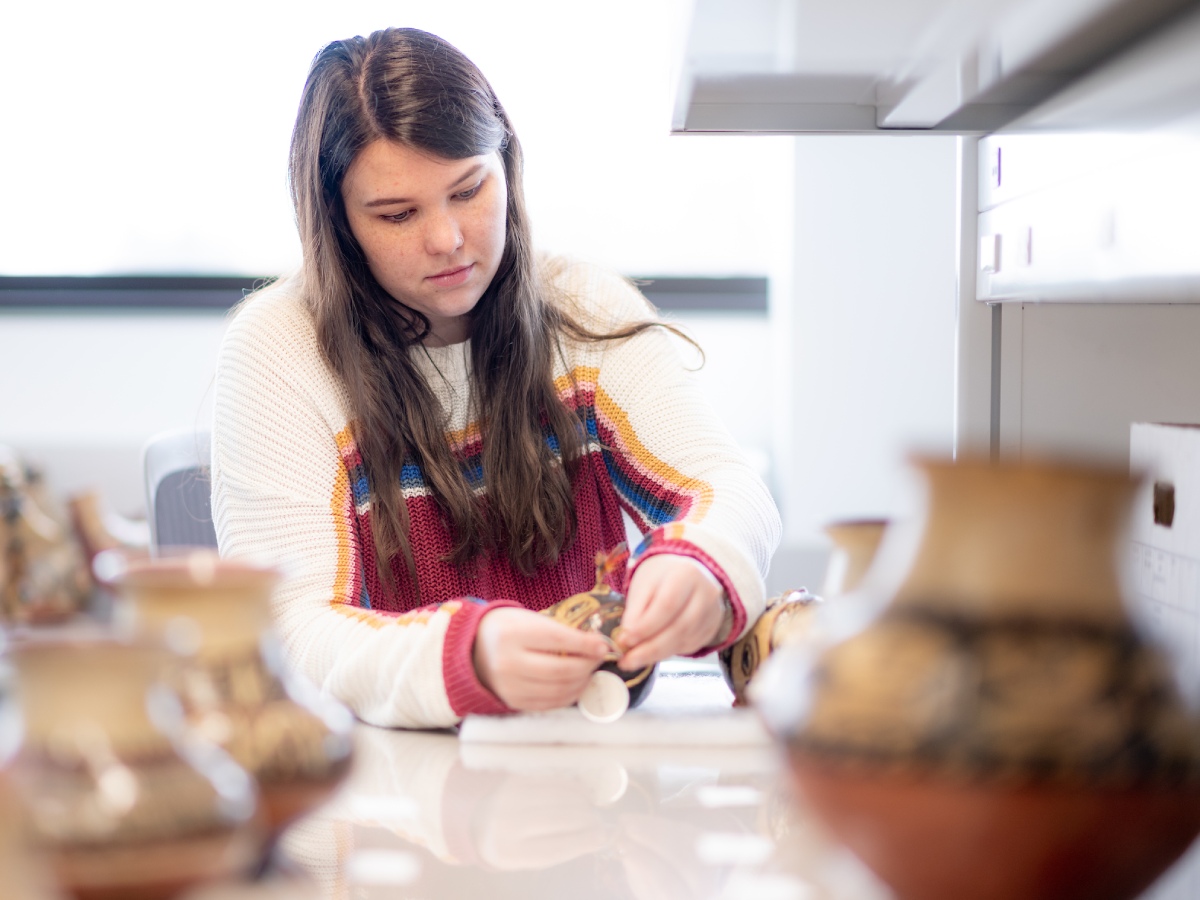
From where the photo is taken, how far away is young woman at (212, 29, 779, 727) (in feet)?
3.92

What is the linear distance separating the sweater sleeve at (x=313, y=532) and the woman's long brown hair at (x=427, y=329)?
4cm

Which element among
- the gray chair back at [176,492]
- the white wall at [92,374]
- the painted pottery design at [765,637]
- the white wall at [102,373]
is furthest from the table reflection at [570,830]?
the white wall at [92,374]

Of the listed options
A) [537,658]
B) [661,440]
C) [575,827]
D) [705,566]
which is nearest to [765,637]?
[705,566]

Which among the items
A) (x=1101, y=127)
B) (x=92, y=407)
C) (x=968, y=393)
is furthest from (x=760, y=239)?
(x=1101, y=127)

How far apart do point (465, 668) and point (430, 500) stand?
483 millimetres

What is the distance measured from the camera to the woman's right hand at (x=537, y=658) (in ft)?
2.93

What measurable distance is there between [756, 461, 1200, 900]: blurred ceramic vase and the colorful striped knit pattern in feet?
1.76

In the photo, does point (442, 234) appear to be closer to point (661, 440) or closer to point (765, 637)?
point (661, 440)

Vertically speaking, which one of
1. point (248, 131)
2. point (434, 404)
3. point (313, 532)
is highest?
point (248, 131)

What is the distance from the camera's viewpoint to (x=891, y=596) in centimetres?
45

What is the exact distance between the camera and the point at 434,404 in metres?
1.40

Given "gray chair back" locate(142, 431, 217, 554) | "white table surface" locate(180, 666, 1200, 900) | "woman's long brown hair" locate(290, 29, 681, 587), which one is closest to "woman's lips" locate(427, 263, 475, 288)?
"woman's long brown hair" locate(290, 29, 681, 587)

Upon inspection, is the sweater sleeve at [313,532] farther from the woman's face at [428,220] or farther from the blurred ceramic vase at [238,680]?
the blurred ceramic vase at [238,680]

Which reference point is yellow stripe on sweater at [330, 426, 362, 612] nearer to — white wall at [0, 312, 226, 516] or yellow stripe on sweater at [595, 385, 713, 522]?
yellow stripe on sweater at [595, 385, 713, 522]
